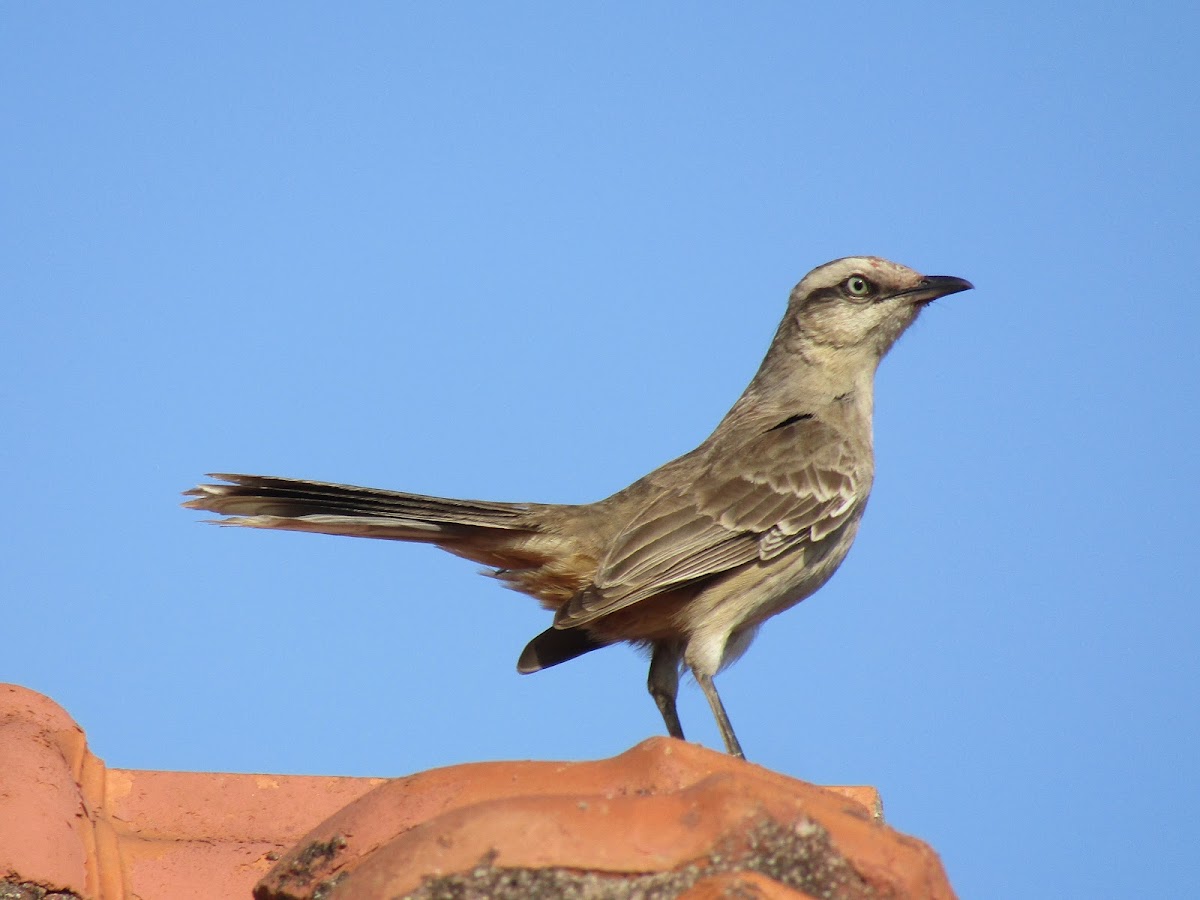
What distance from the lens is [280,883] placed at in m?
2.77

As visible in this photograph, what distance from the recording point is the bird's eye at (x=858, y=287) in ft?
23.0

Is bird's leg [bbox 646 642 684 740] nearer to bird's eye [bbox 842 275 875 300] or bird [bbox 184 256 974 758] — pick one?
bird [bbox 184 256 974 758]

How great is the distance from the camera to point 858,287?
704cm

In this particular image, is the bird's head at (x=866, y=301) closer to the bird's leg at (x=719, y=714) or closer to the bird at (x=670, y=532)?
the bird at (x=670, y=532)

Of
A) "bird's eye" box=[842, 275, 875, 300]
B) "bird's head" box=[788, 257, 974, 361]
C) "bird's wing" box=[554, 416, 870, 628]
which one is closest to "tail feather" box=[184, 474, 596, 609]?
A: "bird's wing" box=[554, 416, 870, 628]

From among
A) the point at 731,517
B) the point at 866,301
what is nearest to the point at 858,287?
the point at 866,301

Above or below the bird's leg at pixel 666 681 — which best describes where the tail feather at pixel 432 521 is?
above

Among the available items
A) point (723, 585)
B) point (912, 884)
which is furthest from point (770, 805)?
point (723, 585)

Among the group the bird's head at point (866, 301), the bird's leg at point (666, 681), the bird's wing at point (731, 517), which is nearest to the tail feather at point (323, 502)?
the bird's wing at point (731, 517)

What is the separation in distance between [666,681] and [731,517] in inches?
29.2

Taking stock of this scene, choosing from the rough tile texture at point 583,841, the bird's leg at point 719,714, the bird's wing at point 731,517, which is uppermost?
the bird's wing at point 731,517

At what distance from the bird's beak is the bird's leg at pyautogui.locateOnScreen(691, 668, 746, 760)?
7.04 feet

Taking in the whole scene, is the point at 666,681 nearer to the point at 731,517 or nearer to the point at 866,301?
the point at 731,517

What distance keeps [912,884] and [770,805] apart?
0.27 metres
